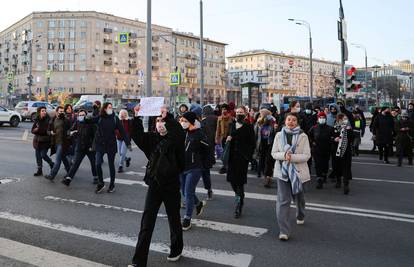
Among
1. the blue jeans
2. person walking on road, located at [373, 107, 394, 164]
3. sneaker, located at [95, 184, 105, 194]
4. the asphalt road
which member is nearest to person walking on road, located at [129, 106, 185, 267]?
the asphalt road

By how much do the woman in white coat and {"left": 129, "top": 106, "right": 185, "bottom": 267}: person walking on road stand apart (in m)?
1.56

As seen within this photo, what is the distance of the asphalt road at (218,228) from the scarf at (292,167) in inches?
28.0

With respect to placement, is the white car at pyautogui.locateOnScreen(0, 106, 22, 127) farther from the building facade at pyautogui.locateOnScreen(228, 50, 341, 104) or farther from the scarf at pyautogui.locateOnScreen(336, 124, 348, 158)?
the building facade at pyautogui.locateOnScreen(228, 50, 341, 104)

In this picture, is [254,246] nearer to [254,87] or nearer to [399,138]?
[399,138]

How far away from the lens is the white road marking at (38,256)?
15.3ft

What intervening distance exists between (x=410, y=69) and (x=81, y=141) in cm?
19127

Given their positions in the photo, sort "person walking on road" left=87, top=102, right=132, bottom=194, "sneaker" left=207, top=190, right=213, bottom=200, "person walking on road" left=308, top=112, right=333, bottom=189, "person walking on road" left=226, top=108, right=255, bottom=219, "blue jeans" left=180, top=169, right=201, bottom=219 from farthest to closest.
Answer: "person walking on road" left=308, top=112, right=333, bottom=189 → "person walking on road" left=87, top=102, right=132, bottom=194 → "sneaker" left=207, top=190, right=213, bottom=200 → "person walking on road" left=226, top=108, right=255, bottom=219 → "blue jeans" left=180, top=169, right=201, bottom=219

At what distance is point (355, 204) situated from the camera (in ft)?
24.9

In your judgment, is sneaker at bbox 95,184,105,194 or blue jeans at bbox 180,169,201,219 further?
sneaker at bbox 95,184,105,194

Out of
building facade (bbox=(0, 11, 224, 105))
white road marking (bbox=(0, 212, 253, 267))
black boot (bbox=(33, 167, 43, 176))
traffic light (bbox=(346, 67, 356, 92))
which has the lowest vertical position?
white road marking (bbox=(0, 212, 253, 267))

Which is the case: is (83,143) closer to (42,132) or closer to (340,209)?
(42,132)

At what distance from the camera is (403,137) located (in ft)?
40.6

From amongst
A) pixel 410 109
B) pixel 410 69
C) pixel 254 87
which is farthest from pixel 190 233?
pixel 410 69

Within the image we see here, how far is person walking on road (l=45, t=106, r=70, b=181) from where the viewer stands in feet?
32.1
